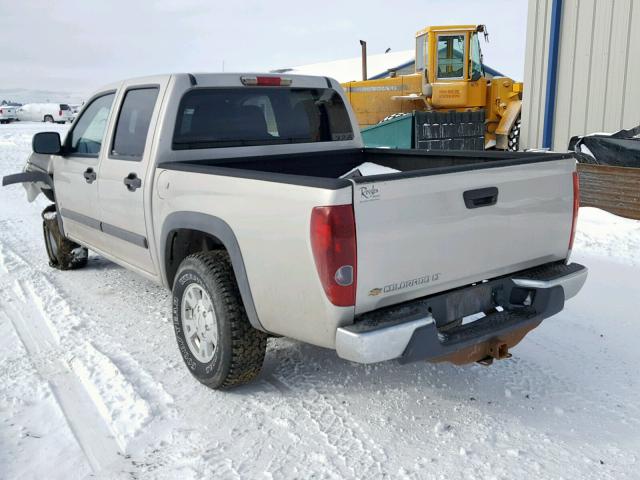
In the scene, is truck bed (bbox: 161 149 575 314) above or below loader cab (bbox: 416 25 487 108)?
below

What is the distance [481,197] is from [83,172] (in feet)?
11.2

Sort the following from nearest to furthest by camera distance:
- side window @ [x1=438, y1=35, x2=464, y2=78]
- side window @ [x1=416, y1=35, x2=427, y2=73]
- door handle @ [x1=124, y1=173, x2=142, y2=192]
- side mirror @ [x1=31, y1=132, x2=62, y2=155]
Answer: door handle @ [x1=124, y1=173, x2=142, y2=192] → side mirror @ [x1=31, y1=132, x2=62, y2=155] → side window @ [x1=438, y1=35, x2=464, y2=78] → side window @ [x1=416, y1=35, x2=427, y2=73]

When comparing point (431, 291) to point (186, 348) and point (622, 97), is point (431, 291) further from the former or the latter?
point (622, 97)

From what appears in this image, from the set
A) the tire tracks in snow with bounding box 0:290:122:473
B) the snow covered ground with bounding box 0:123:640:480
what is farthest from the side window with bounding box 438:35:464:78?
the tire tracks in snow with bounding box 0:290:122:473

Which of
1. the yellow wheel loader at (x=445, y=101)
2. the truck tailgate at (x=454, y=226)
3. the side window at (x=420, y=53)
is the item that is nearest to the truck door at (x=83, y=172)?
the truck tailgate at (x=454, y=226)

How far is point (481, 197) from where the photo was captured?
10.4 feet

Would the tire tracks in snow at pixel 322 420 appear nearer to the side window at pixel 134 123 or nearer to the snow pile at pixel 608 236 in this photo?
the side window at pixel 134 123

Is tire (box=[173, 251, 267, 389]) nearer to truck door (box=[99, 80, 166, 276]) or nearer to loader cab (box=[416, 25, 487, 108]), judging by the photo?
truck door (box=[99, 80, 166, 276])

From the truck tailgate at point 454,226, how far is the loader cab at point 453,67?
12.1 metres

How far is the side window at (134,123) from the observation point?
14.2 feet

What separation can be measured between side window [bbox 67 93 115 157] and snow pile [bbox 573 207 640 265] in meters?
5.10

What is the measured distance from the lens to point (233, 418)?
3377mm

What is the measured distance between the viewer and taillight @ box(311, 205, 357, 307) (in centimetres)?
268

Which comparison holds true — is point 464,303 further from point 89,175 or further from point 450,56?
point 450,56
